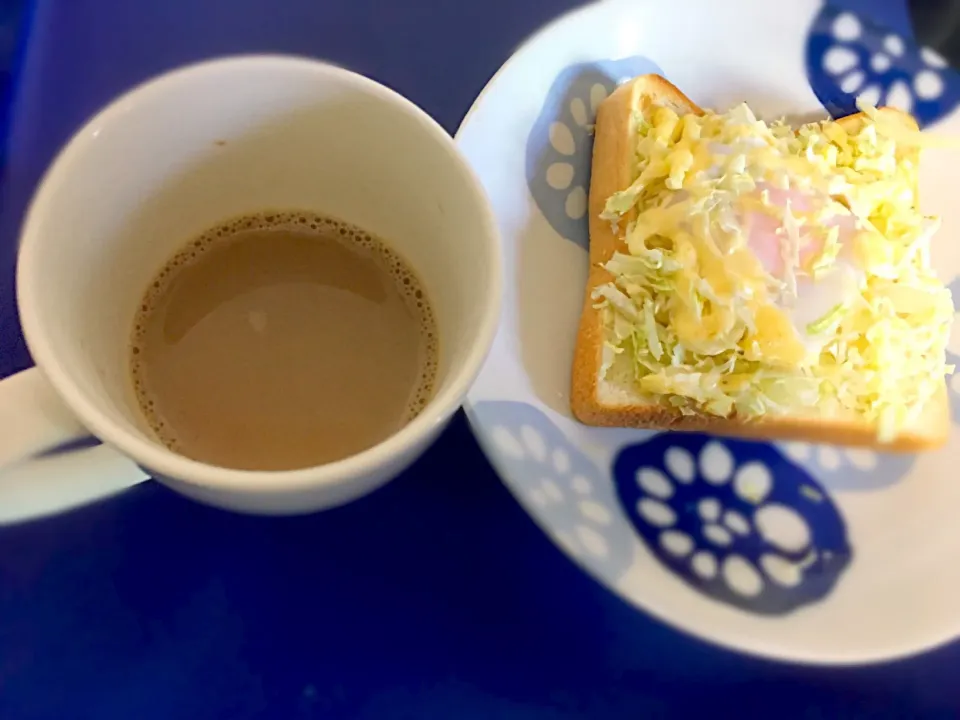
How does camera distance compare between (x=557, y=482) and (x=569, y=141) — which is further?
(x=569, y=141)

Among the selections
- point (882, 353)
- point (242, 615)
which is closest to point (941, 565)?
point (882, 353)

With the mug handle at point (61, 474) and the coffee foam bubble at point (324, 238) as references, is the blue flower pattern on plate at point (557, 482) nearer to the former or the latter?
the coffee foam bubble at point (324, 238)

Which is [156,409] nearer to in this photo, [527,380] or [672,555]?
[527,380]

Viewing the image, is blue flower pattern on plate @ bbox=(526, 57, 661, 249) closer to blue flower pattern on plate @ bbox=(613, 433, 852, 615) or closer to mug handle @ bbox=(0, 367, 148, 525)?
blue flower pattern on plate @ bbox=(613, 433, 852, 615)

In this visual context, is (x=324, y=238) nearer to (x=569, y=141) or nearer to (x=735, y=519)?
(x=569, y=141)

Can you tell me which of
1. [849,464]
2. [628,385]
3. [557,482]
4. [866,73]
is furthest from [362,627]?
[866,73]

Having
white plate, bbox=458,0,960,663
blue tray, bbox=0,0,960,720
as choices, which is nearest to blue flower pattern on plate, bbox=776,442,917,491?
white plate, bbox=458,0,960,663
